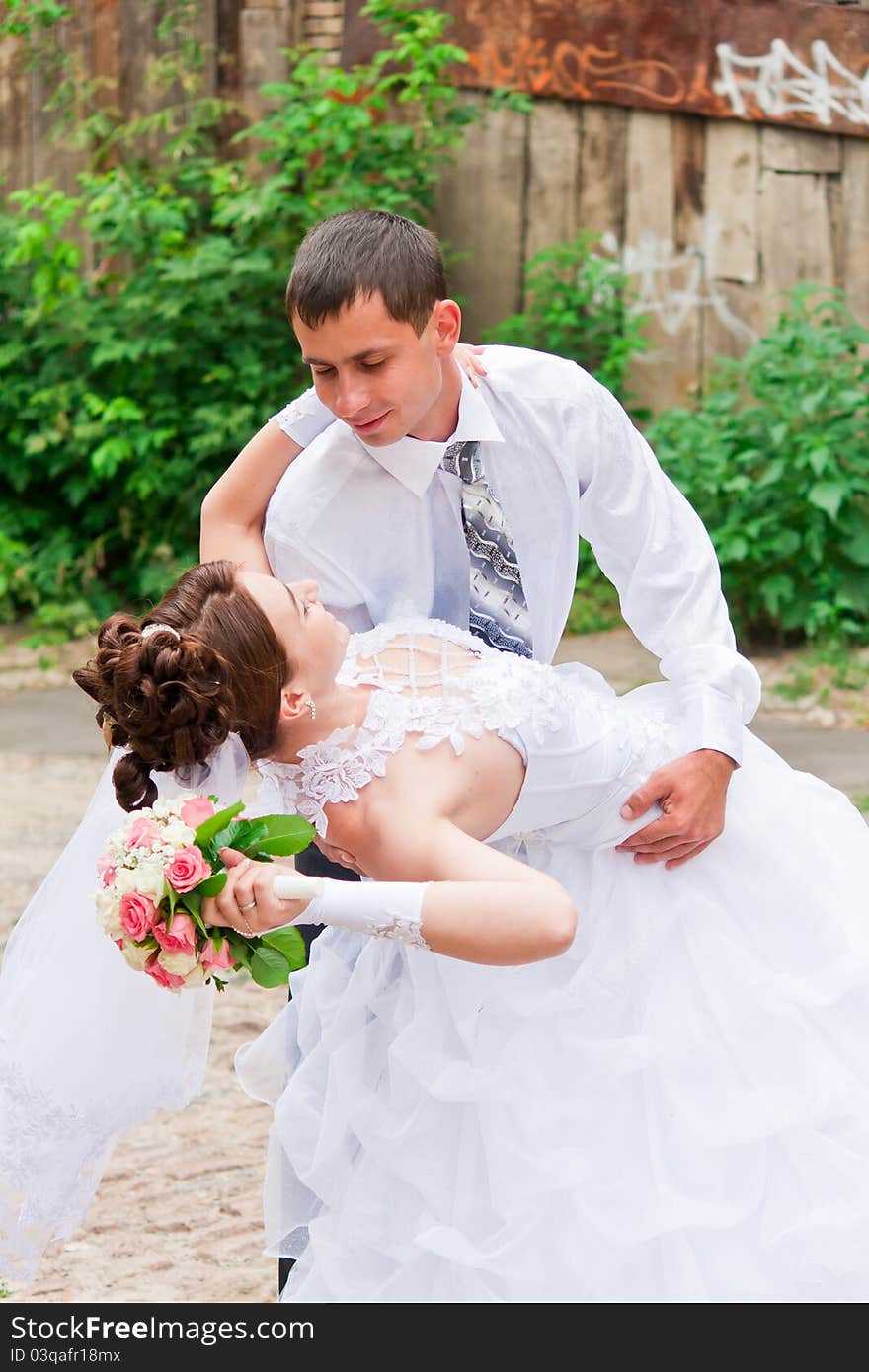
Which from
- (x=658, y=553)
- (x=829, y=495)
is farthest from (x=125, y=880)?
(x=829, y=495)

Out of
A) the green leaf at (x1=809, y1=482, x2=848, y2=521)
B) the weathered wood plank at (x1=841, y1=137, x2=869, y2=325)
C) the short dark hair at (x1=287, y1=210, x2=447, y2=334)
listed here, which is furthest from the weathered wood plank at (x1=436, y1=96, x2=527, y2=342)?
the short dark hair at (x1=287, y1=210, x2=447, y2=334)

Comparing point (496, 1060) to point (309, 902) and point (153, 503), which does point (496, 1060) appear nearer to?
point (309, 902)

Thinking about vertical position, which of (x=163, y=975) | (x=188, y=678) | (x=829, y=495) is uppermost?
(x=188, y=678)

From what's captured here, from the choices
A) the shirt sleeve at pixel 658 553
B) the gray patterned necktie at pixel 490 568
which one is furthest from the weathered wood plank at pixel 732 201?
the gray patterned necktie at pixel 490 568

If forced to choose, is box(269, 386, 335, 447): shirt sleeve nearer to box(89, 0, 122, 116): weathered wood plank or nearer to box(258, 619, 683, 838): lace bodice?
box(258, 619, 683, 838): lace bodice

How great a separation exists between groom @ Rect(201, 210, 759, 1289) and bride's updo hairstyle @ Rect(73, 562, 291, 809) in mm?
364

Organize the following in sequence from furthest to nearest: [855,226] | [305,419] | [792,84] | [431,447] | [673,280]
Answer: [673,280] → [855,226] → [792,84] → [305,419] → [431,447]

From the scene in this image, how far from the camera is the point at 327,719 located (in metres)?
2.25

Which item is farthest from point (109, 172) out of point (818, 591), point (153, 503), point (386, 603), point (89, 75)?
point (386, 603)

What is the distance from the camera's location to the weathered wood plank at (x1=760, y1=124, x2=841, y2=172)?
21.3 feet

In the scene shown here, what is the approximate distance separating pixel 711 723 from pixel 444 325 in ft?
2.37

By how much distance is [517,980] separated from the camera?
2375 mm

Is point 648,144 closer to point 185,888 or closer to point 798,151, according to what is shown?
point 798,151

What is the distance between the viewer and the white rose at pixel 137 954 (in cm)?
206
